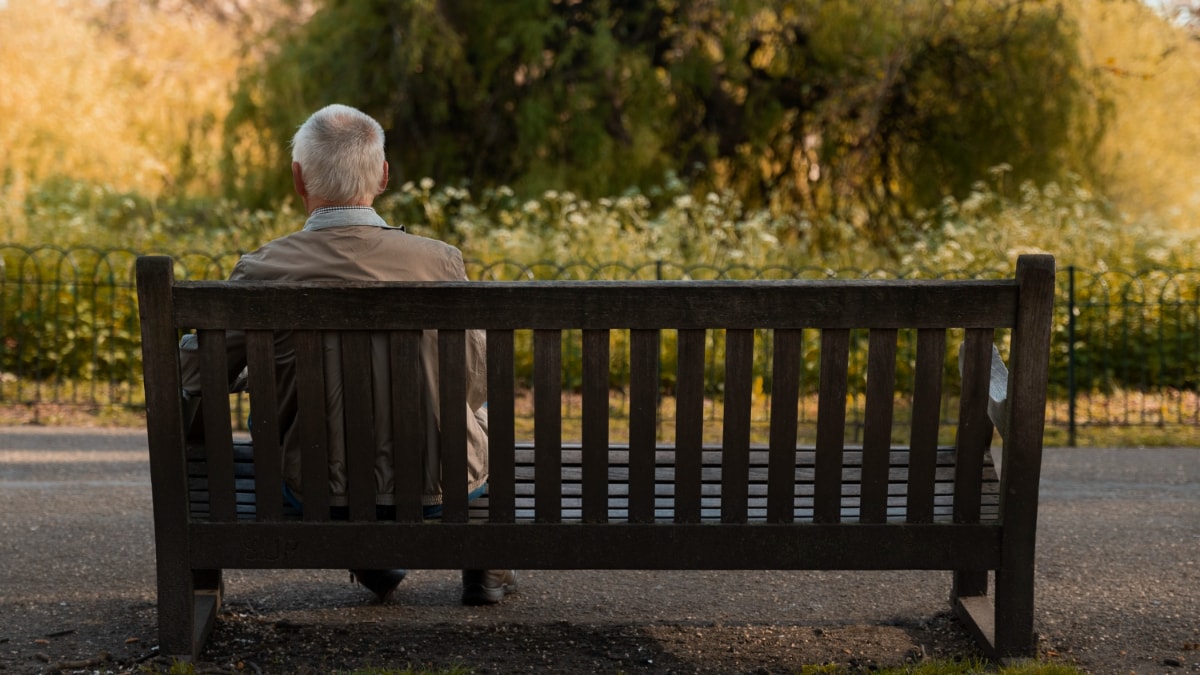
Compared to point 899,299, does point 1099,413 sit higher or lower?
lower

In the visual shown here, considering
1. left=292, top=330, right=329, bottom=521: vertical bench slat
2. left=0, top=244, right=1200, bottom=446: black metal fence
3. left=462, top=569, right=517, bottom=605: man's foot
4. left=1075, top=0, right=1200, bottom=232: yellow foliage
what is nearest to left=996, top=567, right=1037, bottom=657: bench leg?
left=462, top=569, right=517, bottom=605: man's foot

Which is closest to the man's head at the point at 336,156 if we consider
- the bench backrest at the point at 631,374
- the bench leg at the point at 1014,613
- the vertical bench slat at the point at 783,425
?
the bench backrest at the point at 631,374

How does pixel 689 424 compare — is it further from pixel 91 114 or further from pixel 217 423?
pixel 91 114

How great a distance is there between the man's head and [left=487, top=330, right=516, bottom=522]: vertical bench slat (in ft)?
2.12

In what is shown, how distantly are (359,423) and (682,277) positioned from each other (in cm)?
663

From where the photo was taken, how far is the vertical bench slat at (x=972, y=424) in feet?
10.8

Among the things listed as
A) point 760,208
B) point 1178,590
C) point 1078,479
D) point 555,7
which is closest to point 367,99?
point 555,7

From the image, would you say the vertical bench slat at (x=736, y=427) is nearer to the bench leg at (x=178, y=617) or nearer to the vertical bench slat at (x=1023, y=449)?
the vertical bench slat at (x=1023, y=449)

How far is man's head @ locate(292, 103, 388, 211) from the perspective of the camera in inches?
138

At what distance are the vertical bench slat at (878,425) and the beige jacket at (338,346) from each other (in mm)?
1073

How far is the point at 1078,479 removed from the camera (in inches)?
254

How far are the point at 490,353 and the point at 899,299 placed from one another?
1073mm

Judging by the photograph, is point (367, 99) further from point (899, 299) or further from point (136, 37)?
point (136, 37)

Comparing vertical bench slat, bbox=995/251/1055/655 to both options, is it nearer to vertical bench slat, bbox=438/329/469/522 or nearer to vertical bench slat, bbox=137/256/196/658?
vertical bench slat, bbox=438/329/469/522
